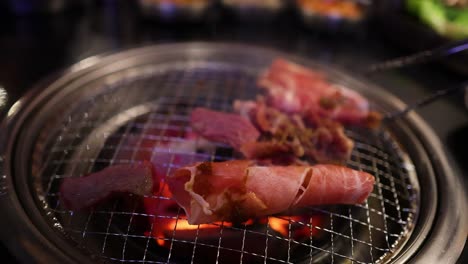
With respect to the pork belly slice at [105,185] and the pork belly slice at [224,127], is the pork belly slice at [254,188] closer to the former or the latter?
the pork belly slice at [105,185]

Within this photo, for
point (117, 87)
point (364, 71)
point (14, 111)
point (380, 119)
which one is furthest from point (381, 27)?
point (14, 111)

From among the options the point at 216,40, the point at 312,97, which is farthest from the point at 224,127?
the point at 216,40

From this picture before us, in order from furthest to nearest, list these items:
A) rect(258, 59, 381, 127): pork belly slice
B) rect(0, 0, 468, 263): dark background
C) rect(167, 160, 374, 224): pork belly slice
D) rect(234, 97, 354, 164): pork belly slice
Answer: rect(0, 0, 468, 263): dark background < rect(258, 59, 381, 127): pork belly slice < rect(234, 97, 354, 164): pork belly slice < rect(167, 160, 374, 224): pork belly slice

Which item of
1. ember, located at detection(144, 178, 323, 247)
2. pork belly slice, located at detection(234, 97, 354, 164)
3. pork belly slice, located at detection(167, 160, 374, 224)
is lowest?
ember, located at detection(144, 178, 323, 247)

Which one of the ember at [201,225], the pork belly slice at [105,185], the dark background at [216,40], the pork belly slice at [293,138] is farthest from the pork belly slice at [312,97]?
the pork belly slice at [105,185]

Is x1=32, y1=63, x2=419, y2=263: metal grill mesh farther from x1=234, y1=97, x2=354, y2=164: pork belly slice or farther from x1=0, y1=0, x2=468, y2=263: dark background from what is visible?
x1=0, y1=0, x2=468, y2=263: dark background

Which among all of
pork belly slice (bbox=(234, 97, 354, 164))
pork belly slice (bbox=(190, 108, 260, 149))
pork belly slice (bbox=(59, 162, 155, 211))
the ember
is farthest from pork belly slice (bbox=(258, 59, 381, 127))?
pork belly slice (bbox=(59, 162, 155, 211))
